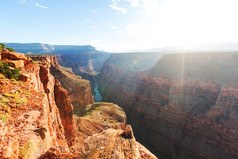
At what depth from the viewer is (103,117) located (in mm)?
30375

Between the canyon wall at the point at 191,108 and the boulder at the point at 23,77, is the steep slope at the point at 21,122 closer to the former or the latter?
the boulder at the point at 23,77

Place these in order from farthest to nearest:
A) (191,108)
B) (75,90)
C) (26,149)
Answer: (75,90) → (191,108) → (26,149)

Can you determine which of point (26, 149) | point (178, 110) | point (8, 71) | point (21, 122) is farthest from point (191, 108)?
point (8, 71)

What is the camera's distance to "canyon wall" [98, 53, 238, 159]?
2814 cm

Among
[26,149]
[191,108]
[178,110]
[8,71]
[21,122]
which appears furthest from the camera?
[178,110]

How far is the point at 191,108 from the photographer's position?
34562 millimetres

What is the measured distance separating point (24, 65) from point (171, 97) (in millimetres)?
40910

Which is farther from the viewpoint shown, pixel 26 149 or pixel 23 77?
pixel 23 77

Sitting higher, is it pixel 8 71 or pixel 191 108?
pixel 8 71

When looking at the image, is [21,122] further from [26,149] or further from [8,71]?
[8,71]

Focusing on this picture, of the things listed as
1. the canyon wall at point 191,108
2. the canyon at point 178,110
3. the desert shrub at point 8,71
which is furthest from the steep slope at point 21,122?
the canyon wall at point 191,108

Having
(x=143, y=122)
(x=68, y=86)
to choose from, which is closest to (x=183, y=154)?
(x=143, y=122)

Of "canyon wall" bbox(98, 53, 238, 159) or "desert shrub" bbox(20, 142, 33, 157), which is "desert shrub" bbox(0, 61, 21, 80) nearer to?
"desert shrub" bbox(20, 142, 33, 157)

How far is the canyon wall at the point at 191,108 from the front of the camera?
28.1 metres
